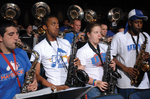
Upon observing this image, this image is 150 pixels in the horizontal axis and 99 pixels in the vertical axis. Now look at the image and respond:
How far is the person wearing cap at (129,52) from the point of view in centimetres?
288

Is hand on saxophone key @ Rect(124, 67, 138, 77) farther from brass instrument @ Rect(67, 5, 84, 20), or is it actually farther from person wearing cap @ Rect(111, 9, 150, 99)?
brass instrument @ Rect(67, 5, 84, 20)

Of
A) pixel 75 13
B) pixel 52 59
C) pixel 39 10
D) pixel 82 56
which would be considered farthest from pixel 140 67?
pixel 39 10

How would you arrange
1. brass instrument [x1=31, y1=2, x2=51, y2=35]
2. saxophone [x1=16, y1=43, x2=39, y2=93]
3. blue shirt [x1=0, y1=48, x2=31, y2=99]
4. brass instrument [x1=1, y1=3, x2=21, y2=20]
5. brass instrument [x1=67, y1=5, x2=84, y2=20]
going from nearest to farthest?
1. blue shirt [x1=0, y1=48, x2=31, y2=99]
2. saxophone [x1=16, y1=43, x2=39, y2=93]
3. brass instrument [x1=1, y1=3, x2=21, y2=20]
4. brass instrument [x1=67, y1=5, x2=84, y2=20]
5. brass instrument [x1=31, y1=2, x2=51, y2=35]

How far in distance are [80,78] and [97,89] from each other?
49 cm

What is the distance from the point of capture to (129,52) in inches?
115

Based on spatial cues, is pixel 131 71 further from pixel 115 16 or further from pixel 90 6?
pixel 90 6

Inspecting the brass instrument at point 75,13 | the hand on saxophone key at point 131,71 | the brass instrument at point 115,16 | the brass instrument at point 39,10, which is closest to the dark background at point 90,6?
the brass instrument at point 39,10

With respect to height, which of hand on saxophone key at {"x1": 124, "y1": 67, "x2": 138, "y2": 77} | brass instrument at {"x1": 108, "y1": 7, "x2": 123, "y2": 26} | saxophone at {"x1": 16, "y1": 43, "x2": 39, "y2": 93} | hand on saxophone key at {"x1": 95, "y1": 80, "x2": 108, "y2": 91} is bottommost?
hand on saxophone key at {"x1": 95, "y1": 80, "x2": 108, "y2": 91}

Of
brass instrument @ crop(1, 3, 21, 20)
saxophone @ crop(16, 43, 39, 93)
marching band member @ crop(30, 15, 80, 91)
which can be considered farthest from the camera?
brass instrument @ crop(1, 3, 21, 20)

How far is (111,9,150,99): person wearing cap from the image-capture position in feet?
9.44

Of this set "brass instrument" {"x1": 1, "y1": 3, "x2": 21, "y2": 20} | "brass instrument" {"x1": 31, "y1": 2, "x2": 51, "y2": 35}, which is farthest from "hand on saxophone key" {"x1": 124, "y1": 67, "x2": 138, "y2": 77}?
"brass instrument" {"x1": 1, "y1": 3, "x2": 21, "y2": 20}

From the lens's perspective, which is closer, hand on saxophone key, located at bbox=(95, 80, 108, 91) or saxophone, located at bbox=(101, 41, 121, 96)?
hand on saxophone key, located at bbox=(95, 80, 108, 91)

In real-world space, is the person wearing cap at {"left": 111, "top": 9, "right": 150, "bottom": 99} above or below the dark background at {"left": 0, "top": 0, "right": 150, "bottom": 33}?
below

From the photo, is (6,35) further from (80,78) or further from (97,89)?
(97,89)
